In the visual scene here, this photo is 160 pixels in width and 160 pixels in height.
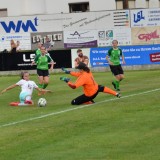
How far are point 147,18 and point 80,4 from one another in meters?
17.2

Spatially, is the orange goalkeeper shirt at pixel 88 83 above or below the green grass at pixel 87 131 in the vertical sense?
above

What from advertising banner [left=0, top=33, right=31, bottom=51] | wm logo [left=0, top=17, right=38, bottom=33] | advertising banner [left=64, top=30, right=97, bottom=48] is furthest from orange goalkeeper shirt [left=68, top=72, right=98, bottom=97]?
wm logo [left=0, top=17, right=38, bottom=33]

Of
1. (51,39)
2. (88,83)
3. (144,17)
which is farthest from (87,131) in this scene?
(51,39)

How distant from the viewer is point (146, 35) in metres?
49.1

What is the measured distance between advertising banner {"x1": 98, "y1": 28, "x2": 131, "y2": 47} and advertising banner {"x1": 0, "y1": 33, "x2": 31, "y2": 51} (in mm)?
5260

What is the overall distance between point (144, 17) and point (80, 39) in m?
4.68

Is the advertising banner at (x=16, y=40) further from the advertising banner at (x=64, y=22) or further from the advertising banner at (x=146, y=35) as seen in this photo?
the advertising banner at (x=146, y=35)

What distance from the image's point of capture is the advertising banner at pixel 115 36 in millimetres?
49500

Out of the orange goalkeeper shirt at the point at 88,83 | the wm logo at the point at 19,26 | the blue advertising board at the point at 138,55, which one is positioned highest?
the wm logo at the point at 19,26

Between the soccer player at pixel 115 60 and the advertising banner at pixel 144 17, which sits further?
the advertising banner at pixel 144 17

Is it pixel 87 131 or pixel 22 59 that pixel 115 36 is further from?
pixel 87 131

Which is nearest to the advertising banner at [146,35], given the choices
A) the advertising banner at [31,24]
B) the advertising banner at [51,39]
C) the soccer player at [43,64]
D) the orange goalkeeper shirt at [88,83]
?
the advertising banner at [51,39]

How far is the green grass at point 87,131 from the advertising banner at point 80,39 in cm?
2483

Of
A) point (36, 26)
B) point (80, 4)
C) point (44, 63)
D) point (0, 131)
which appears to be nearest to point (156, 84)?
point (44, 63)
